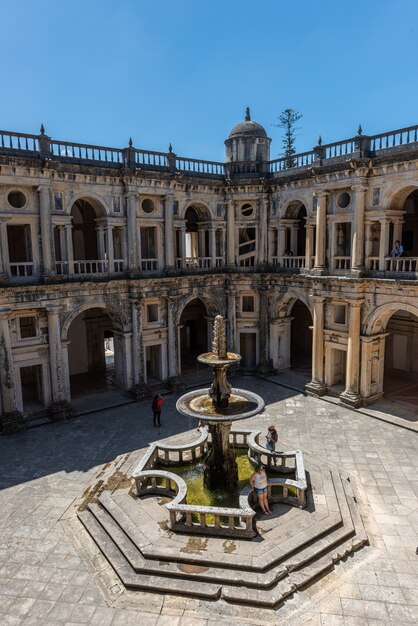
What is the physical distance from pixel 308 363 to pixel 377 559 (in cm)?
2001

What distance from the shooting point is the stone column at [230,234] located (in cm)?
2914

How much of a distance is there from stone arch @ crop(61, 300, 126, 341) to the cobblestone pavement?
14.9 feet

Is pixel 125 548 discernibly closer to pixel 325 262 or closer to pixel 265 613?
pixel 265 613

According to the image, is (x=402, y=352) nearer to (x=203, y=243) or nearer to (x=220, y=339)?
(x=203, y=243)

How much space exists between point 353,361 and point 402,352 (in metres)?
7.49

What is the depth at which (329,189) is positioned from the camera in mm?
24578

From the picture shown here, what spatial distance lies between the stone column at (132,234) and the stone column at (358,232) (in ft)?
38.2

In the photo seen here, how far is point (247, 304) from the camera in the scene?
99.8 ft

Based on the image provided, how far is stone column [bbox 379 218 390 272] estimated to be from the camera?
22631 millimetres

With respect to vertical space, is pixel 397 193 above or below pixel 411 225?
above

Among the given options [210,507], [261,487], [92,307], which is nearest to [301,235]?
[92,307]

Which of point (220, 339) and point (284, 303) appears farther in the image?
point (284, 303)

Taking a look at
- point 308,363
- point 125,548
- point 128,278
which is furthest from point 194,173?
point 125,548

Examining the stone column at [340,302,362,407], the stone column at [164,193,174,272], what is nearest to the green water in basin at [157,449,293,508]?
the stone column at [340,302,362,407]
